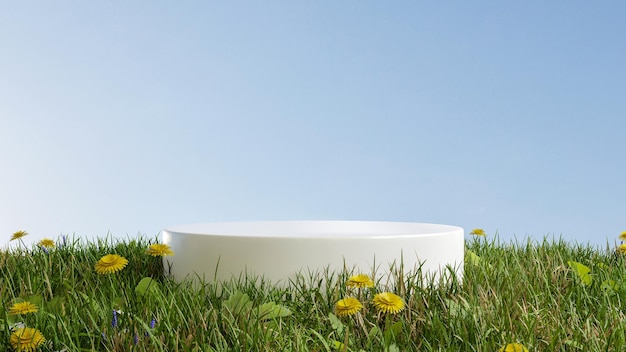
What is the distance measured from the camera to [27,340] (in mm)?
1913

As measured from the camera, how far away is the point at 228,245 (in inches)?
106

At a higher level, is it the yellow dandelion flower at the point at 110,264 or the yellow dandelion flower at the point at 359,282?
the yellow dandelion flower at the point at 110,264

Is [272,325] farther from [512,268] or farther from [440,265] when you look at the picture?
[512,268]

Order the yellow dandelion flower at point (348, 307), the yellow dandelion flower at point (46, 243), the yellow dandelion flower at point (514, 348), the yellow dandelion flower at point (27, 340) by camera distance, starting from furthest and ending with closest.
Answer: the yellow dandelion flower at point (46, 243) < the yellow dandelion flower at point (348, 307) < the yellow dandelion flower at point (27, 340) < the yellow dandelion flower at point (514, 348)

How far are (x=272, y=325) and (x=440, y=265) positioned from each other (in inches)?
39.8

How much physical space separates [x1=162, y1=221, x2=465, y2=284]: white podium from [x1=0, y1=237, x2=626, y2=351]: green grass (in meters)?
0.05

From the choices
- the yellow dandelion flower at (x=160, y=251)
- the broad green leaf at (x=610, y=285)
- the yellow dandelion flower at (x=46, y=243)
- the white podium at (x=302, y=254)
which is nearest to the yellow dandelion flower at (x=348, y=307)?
the white podium at (x=302, y=254)

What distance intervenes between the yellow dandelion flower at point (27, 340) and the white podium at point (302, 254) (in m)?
0.83

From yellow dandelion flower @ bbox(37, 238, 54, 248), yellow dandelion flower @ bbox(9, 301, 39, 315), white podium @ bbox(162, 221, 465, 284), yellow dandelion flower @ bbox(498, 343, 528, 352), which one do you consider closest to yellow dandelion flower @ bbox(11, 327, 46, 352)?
yellow dandelion flower @ bbox(9, 301, 39, 315)

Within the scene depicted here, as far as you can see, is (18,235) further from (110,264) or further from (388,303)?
(388,303)

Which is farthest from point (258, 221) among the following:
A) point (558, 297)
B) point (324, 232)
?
point (558, 297)

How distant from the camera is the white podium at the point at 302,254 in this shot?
264 cm

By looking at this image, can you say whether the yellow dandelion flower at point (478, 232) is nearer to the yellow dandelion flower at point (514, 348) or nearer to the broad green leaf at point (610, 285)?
the broad green leaf at point (610, 285)

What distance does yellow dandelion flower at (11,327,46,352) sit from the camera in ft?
6.25
